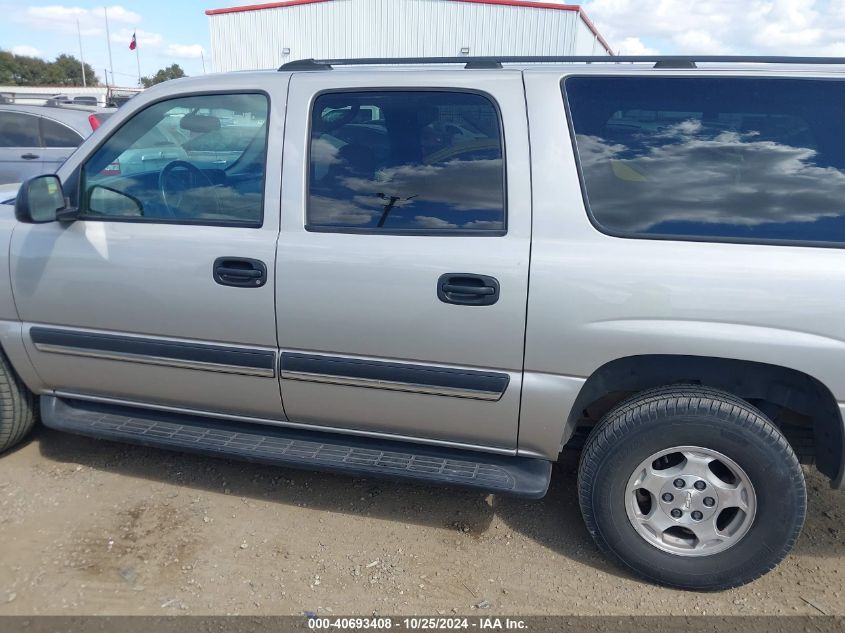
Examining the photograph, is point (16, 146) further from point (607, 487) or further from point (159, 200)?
point (607, 487)

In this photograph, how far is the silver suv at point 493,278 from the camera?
2.26m

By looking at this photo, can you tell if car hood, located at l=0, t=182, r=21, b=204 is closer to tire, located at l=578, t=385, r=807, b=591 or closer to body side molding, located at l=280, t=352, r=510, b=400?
body side molding, located at l=280, t=352, r=510, b=400

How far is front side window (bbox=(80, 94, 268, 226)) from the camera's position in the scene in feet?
8.91

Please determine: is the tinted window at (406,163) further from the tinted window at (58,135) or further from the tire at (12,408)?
the tinted window at (58,135)

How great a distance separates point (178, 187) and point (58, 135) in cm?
612

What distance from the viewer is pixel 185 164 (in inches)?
115

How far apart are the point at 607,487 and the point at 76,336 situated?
2.41 meters

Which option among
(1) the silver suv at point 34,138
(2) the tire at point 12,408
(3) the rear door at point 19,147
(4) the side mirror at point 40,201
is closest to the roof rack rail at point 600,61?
(4) the side mirror at point 40,201

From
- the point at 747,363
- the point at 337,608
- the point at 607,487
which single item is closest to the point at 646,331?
the point at 747,363

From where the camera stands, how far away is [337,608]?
2.44 metres

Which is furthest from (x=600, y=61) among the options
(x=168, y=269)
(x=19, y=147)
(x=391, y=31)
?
(x=391, y=31)

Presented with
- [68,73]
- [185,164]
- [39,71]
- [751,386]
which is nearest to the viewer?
[751,386]

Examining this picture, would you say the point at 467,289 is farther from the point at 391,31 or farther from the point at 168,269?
the point at 391,31

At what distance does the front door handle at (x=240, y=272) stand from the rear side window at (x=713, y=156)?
51.8 inches
